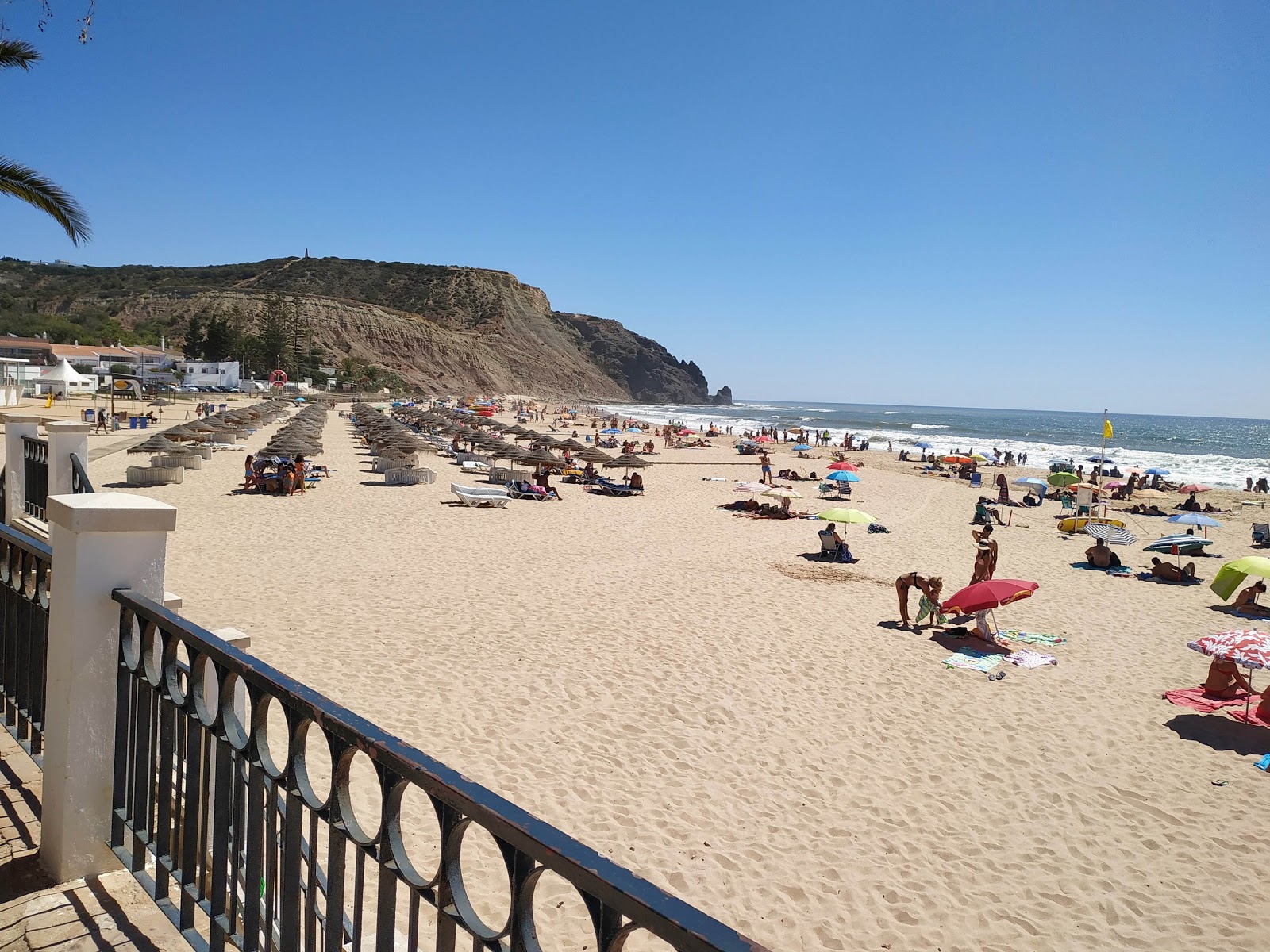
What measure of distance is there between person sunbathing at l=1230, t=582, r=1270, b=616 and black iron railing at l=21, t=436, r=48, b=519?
596 inches

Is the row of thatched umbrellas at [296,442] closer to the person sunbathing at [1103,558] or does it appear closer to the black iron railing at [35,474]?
the black iron railing at [35,474]

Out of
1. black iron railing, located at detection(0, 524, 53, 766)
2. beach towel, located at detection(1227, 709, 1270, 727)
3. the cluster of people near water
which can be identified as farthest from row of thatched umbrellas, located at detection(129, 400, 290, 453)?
beach towel, located at detection(1227, 709, 1270, 727)

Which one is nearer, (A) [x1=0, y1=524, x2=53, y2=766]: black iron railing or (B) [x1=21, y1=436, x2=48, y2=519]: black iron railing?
(A) [x1=0, y1=524, x2=53, y2=766]: black iron railing

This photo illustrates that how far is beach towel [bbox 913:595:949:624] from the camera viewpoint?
9.85 metres

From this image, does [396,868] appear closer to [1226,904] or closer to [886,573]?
[1226,904]

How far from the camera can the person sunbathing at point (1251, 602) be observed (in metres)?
11.9

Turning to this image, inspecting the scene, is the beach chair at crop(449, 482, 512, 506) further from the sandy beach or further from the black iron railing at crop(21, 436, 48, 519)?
the black iron railing at crop(21, 436, 48, 519)

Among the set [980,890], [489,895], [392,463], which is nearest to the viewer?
[489,895]

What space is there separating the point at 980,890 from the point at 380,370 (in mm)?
86092

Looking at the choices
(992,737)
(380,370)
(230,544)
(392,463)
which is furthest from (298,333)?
(992,737)

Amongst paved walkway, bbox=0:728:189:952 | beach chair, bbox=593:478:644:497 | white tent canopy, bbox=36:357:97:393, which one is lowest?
beach chair, bbox=593:478:644:497

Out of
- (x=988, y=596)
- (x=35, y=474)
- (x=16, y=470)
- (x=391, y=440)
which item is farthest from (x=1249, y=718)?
(x=391, y=440)

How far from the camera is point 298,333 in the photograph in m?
79.2

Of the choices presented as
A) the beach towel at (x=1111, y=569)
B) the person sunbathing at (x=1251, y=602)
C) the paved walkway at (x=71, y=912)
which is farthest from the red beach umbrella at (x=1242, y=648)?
the paved walkway at (x=71, y=912)
